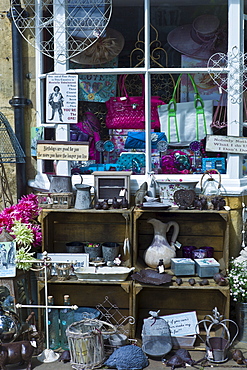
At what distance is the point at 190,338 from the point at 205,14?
2859 mm

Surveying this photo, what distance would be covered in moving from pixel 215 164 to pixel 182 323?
56.3 inches

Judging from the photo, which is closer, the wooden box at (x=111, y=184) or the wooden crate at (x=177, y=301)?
the wooden box at (x=111, y=184)

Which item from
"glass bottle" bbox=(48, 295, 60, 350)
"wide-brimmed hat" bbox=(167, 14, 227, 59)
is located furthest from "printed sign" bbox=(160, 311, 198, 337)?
"wide-brimmed hat" bbox=(167, 14, 227, 59)

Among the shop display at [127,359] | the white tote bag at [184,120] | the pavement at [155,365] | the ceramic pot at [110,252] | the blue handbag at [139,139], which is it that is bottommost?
the pavement at [155,365]

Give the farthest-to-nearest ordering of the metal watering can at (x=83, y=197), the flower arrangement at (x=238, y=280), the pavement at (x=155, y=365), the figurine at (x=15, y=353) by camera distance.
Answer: the metal watering can at (x=83, y=197) < the flower arrangement at (x=238, y=280) < the pavement at (x=155, y=365) < the figurine at (x=15, y=353)

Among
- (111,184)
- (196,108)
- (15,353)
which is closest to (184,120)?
(196,108)

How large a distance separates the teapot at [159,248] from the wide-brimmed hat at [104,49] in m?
1.55

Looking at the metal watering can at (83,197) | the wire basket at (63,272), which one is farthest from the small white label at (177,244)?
the wire basket at (63,272)

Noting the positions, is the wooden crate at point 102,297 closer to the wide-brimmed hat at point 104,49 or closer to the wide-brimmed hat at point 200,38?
the wide-brimmed hat at point 104,49

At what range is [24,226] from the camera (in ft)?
13.6

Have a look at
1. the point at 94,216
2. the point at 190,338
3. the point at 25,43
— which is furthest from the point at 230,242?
the point at 25,43

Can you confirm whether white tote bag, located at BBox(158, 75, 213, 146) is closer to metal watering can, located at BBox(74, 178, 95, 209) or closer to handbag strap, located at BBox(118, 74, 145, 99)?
handbag strap, located at BBox(118, 74, 145, 99)

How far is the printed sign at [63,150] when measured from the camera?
4293 millimetres

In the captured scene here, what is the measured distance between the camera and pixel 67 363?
3791mm
